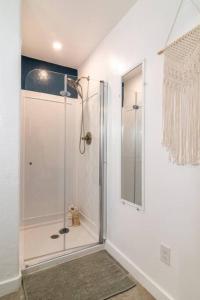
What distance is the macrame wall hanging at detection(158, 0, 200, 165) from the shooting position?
44.8 inches

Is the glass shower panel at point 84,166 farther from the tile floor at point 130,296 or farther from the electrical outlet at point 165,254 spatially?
the electrical outlet at point 165,254

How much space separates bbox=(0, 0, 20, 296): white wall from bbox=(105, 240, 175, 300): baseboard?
96cm

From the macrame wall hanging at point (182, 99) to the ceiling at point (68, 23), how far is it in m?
0.85

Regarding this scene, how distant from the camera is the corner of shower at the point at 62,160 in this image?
7.45 feet

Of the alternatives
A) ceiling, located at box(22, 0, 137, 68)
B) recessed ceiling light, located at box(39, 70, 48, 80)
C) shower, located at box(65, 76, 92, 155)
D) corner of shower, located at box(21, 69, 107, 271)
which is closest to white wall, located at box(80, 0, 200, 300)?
ceiling, located at box(22, 0, 137, 68)

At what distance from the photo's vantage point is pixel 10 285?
149 centimetres

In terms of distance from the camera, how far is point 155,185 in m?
1.46

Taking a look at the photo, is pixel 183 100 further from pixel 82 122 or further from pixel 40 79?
pixel 40 79

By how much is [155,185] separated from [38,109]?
201 cm

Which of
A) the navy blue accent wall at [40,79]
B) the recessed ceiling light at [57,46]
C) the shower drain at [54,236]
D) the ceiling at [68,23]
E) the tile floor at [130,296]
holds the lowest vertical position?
the tile floor at [130,296]

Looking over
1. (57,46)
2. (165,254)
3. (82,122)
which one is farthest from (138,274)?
(57,46)

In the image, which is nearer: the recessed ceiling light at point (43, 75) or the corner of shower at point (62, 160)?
the corner of shower at point (62, 160)

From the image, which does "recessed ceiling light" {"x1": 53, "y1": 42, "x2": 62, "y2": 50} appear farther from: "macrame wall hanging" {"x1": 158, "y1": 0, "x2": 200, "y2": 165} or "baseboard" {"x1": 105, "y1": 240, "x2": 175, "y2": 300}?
"baseboard" {"x1": 105, "y1": 240, "x2": 175, "y2": 300}

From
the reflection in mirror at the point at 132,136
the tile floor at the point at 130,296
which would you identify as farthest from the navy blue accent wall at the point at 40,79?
the tile floor at the point at 130,296
